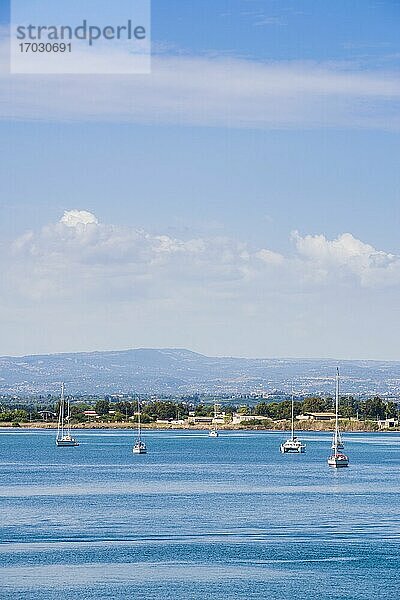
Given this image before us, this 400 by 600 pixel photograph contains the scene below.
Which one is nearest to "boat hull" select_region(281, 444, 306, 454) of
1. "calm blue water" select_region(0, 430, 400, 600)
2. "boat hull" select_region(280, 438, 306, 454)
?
"boat hull" select_region(280, 438, 306, 454)

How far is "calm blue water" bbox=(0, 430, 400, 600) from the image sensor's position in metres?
38.8

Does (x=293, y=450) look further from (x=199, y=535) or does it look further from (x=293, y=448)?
(x=199, y=535)

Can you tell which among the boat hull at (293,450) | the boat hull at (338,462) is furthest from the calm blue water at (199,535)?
the boat hull at (293,450)

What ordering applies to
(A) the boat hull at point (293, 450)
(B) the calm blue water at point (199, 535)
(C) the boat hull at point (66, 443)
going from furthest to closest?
(C) the boat hull at point (66, 443) → (A) the boat hull at point (293, 450) → (B) the calm blue water at point (199, 535)

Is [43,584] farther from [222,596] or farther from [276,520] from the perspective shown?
[276,520]

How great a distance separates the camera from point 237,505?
6162cm

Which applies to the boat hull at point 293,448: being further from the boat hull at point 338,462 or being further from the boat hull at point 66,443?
the boat hull at point 66,443

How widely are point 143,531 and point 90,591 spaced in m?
12.4

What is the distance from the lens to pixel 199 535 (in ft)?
161

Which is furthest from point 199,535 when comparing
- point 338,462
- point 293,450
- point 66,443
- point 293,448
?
point 66,443

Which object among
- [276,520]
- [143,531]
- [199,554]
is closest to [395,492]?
[276,520]

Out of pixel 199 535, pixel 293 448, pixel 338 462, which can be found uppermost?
pixel 293 448

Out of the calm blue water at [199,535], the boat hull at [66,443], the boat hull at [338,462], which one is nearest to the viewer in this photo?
the calm blue water at [199,535]

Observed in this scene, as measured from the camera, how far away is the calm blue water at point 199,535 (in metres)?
38.8
